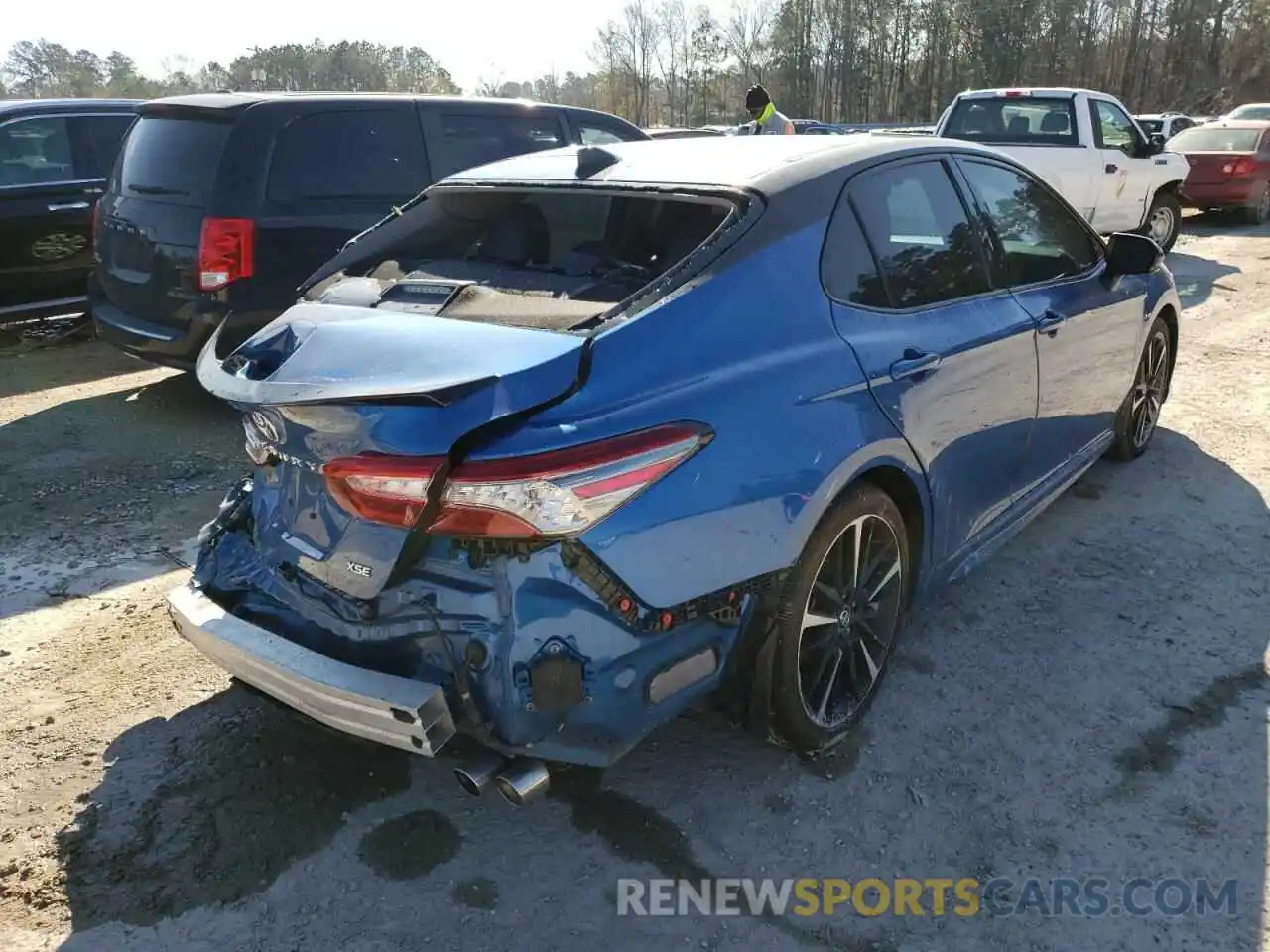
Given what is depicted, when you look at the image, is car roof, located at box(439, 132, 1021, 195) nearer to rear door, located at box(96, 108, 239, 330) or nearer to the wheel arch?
the wheel arch

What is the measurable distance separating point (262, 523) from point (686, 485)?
4.05 feet

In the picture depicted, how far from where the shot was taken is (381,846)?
2574 mm

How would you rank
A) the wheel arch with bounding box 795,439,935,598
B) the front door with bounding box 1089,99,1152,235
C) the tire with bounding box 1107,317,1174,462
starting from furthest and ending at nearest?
the front door with bounding box 1089,99,1152,235 → the tire with bounding box 1107,317,1174,462 → the wheel arch with bounding box 795,439,935,598

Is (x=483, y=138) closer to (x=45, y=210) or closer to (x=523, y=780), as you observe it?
(x=45, y=210)

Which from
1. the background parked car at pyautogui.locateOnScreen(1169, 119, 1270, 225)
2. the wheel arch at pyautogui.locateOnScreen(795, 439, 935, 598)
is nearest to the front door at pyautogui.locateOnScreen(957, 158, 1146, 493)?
the wheel arch at pyautogui.locateOnScreen(795, 439, 935, 598)

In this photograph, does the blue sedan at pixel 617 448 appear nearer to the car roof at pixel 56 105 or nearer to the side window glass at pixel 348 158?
the side window glass at pixel 348 158

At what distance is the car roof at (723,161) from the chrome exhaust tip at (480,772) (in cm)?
162

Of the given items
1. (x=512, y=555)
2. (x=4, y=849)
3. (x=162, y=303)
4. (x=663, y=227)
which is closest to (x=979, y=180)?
(x=663, y=227)

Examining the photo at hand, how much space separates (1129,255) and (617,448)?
316 centimetres

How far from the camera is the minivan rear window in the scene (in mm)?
5547

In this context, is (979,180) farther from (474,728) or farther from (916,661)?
(474,728)

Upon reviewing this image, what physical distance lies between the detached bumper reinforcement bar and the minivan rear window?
381 centimetres

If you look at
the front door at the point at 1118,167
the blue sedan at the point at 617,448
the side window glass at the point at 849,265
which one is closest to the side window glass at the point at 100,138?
the blue sedan at the point at 617,448

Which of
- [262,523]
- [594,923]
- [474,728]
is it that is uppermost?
[262,523]
